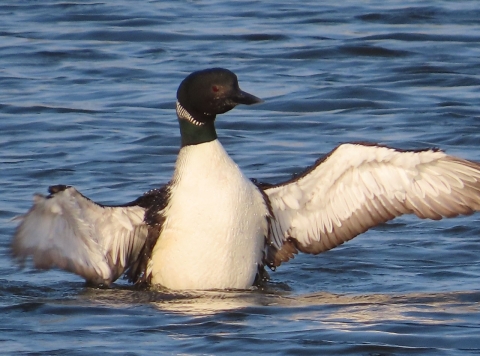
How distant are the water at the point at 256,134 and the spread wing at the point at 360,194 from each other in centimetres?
32

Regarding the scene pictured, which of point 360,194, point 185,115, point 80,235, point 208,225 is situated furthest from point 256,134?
point 80,235

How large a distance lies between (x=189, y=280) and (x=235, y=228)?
428 mm

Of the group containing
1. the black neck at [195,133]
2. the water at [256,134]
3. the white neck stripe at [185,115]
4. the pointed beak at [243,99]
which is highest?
the pointed beak at [243,99]

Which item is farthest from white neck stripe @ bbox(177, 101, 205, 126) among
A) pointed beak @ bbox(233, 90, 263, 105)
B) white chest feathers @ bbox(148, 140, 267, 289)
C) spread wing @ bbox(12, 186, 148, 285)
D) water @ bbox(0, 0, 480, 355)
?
water @ bbox(0, 0, 480, 355)

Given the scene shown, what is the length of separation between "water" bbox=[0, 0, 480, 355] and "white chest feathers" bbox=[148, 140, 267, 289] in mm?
151

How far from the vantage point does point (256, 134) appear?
12039 millimetres

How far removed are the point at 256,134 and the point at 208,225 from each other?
14.0 feet

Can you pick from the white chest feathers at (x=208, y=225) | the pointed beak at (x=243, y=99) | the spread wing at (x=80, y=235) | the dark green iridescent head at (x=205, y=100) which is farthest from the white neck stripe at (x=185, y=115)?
the spread wing at (x=80, y=235)

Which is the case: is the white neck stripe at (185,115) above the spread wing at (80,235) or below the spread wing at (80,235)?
above

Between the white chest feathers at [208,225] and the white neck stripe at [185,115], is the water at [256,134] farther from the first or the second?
the white neck stripe at [185,115]

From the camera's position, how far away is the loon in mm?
7816

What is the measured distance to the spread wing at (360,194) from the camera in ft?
26.2

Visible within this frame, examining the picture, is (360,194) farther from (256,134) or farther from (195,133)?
(256,134)

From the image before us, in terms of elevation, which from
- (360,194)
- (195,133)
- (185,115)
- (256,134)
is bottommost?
(256,134)
